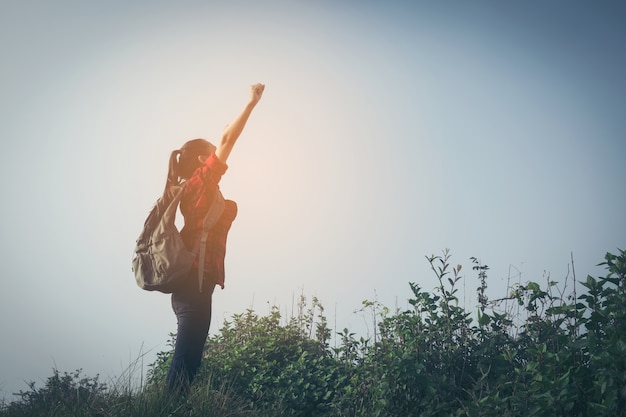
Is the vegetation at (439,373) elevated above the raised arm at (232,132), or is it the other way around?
the raised arm at (232,132)

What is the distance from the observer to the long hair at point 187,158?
4926mm

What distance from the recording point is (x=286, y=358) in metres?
6.86

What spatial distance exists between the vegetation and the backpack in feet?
3.19

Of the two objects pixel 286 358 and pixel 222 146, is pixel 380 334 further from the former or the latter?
pixel 222 146

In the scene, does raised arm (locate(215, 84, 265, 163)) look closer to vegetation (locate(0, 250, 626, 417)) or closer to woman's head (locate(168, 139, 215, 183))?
woman's head (locate(168, 139, 215, 183))

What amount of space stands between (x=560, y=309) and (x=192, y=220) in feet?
10.3

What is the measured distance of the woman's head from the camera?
4.94 m

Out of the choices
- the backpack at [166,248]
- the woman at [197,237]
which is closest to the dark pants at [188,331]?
the woman at [197,237]

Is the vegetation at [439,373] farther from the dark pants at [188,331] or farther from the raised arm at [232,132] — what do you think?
the raised arm at [232,132]

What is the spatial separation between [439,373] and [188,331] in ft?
7.36

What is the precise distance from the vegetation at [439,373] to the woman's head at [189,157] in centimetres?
190

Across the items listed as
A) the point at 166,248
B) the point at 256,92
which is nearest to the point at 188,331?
the point at 166,248

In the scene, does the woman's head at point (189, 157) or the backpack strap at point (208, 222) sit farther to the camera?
the woman's head at point (189, 157)

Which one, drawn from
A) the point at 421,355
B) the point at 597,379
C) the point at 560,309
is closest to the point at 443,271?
the point at 421,355
